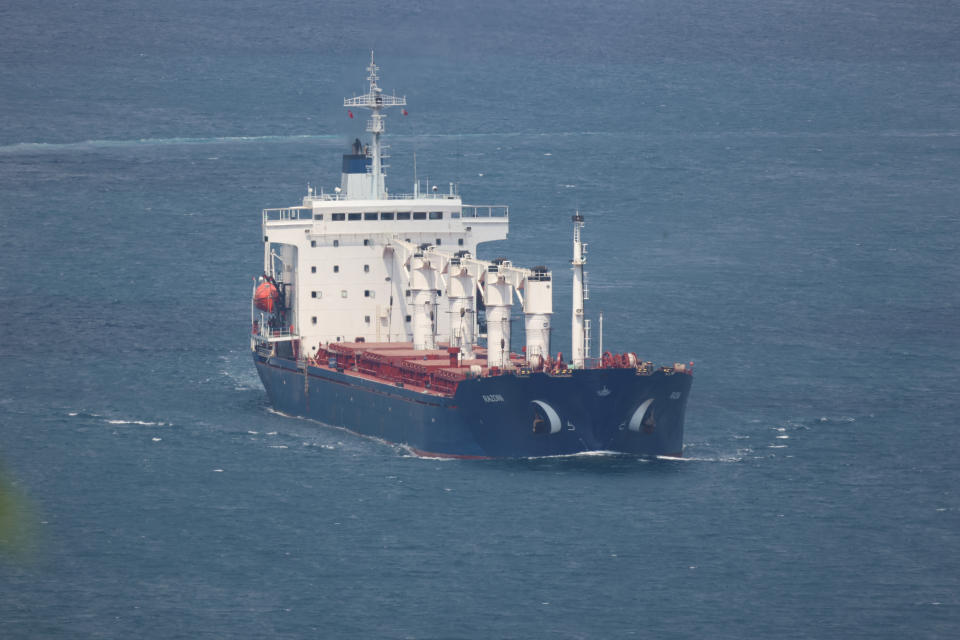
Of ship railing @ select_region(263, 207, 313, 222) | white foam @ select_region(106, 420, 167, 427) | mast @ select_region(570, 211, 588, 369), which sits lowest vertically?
white foam @ select_region(106, 420, 167, 427)

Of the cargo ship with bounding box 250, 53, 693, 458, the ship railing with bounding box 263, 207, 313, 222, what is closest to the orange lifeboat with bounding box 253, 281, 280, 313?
the cargo ship with bounding box 250, 53, 693, 458

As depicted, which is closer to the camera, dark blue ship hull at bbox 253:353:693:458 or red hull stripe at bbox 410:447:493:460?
dark blue ship hull at bbox 253:353:693:458

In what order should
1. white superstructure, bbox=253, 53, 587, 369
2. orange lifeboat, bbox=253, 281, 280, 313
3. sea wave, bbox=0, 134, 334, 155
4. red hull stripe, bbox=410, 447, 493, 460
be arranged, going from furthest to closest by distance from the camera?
1. sea wave, bbox=0, 134, 334, 155
2. orange lifeboat, bbox=253, 281, 280, 313
3. white superstructure, bbox=253, 53, 587, 369
4. red hull stripe, bbox=410, 447, 493, 460

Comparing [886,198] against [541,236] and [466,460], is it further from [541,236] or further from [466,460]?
[466,460]

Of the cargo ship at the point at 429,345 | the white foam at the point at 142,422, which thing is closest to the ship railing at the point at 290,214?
the cargo ship at the point at 429,345

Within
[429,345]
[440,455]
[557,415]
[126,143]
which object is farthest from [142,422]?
[126,143]

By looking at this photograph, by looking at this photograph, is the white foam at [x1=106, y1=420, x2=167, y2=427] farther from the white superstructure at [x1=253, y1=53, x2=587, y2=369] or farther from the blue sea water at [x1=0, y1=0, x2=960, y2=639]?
the white superstructure at [x1=253, y1=53, x2=587, y2=369]
